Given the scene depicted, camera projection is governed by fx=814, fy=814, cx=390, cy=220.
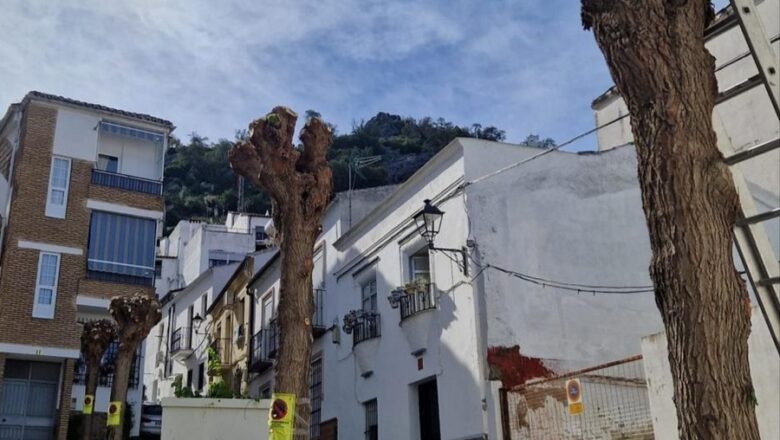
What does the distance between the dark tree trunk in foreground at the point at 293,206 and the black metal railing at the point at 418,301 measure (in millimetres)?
6949

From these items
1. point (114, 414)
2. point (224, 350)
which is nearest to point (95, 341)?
point (114, 414)

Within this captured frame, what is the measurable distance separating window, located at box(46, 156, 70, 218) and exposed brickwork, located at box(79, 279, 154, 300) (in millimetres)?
2332

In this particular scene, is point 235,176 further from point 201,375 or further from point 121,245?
point 121,245

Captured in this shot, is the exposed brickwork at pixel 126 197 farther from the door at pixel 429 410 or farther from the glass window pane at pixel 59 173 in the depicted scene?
the door at pixel 429 410

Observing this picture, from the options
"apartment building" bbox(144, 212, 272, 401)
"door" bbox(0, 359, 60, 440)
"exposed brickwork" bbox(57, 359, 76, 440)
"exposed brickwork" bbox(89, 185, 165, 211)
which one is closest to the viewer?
"door" bbox(0, 359, 60, 440)

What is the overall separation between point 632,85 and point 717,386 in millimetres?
1929

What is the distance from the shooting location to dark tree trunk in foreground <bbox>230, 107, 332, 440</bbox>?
9.17 meters

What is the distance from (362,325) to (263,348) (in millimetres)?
7785

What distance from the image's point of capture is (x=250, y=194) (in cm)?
6719

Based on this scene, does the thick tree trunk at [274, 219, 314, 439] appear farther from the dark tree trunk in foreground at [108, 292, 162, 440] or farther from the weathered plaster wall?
the dark tree trunk in foreground at [108, 292, 162, 440]

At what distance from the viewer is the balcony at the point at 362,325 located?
19.5 metres

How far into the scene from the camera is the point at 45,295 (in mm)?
24781

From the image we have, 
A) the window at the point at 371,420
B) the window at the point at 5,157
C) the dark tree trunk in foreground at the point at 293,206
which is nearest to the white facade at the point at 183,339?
the window at the point at 5,157

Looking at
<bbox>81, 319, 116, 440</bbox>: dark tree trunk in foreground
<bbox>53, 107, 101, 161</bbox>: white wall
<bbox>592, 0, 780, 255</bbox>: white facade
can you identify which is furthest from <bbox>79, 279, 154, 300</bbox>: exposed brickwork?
<bbox>592, 0, 780, 255</bbox>: white facade
